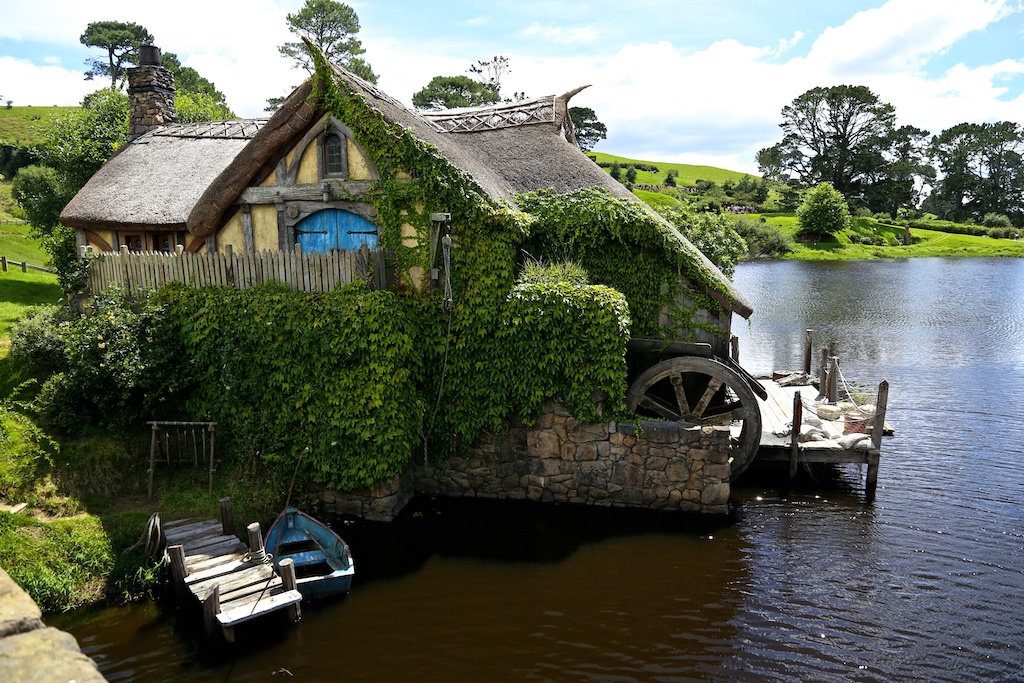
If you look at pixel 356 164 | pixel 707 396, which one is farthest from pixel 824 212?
pixel 356 164

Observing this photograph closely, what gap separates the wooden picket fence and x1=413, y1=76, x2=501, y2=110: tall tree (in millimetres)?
43643

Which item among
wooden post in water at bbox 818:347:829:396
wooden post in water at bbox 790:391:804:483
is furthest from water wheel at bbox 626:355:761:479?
wooden post in water at bbox 818:347:829:396

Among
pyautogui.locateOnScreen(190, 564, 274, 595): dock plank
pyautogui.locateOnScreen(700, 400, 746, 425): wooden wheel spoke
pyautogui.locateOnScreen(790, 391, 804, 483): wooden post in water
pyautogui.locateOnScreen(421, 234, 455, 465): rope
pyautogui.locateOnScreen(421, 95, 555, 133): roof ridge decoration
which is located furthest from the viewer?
pyautogui.locateOnScreen(421, 95, 555, 133): roof ridge decoration

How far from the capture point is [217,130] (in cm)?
1994

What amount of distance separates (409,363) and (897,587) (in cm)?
872

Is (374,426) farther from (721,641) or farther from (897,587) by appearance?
(897,587)

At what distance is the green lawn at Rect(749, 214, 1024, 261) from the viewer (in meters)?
60.0

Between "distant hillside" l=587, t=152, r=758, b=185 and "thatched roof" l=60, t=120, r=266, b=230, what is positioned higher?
"distant hillside" l=587, t=152, r=758, b=185

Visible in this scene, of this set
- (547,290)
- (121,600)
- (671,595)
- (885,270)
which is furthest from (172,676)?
(885,270)

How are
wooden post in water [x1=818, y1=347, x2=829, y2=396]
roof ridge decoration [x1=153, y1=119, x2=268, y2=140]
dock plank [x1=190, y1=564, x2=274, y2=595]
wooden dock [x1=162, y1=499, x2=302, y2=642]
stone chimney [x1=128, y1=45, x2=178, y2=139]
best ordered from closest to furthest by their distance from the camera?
wooden dock [x1=162, y1=499, x2=302, y2=642]
dock plank [x1=190, y1=564, x2=274, y2=595]
wooden post in water [x1=818, y1=347, x2=829, y2=396]
roof ridge decoration [x1=153, y1=119, x2=268, y2=140]
stone chimney [x1=128, y1=45, x2=178, y2=139]

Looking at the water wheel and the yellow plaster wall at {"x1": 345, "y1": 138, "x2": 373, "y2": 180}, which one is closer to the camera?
the yellow plaster wall at {"x1": 345, "y1": 138, "x2": 373, "y2": 180}

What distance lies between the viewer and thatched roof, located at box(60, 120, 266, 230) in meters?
17.7

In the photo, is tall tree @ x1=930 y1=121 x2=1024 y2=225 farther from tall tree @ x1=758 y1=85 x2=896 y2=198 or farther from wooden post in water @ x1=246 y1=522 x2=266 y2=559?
wooden post in water @ x1=246 y1=522 x2=266 y2=559

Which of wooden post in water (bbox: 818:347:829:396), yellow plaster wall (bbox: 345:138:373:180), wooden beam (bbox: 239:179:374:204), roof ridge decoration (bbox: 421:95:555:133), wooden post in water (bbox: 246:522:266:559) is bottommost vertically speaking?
wooden post in water (bbox: 246:522:266:559)
